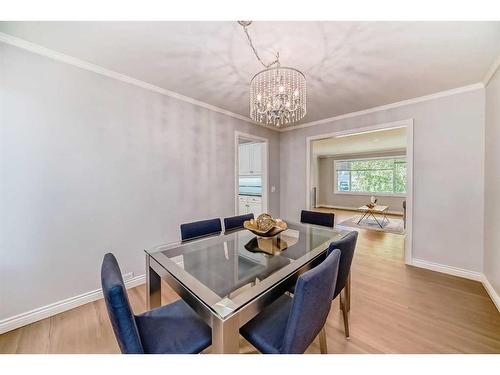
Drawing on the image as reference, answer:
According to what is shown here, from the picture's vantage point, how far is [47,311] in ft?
5.84

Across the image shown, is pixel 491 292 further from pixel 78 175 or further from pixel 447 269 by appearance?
pixel 78 175

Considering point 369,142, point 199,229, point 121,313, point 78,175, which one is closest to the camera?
point 121,313

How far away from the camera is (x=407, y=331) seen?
1620 millimetres

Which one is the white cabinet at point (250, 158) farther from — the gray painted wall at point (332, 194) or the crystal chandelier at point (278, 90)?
the gray painted wall at point (332, 194)

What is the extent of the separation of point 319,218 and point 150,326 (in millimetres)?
2132

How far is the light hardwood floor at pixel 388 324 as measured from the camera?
1.47 meters

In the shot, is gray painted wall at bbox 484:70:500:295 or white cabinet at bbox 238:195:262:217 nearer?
gray painted wall at bbox 484:70:500:295

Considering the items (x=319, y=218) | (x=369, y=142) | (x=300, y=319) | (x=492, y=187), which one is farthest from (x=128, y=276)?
(x=369, y=142)

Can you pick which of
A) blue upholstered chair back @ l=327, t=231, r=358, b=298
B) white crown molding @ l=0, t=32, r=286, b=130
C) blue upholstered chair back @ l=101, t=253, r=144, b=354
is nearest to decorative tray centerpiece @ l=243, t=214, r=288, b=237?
blue upholstered chair back @ l=327, t=231, r=358, b=298

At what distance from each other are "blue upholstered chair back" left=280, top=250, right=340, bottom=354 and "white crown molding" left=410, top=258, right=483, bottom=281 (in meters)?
2.67

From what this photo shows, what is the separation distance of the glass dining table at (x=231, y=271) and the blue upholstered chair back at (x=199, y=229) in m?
0.12

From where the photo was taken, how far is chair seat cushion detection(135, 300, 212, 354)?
1.00m

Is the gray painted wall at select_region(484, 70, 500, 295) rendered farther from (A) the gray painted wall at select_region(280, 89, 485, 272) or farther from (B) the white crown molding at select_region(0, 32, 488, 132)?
(B) the white crown molding at select_region(0, 32, 488, 132)

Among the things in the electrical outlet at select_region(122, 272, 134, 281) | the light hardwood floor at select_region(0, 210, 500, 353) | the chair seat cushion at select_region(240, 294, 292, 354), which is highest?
the chair seat cushion at select_region(240, 294, 292, 354)
